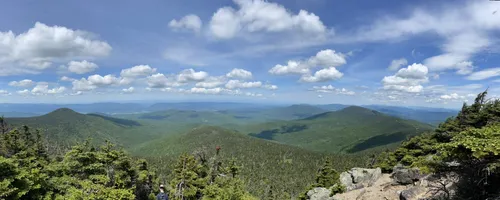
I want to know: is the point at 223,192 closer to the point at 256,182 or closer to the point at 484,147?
the point at 484,147

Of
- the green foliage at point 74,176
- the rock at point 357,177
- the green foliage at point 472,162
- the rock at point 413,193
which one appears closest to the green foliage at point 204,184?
the green foliage at point 74,176

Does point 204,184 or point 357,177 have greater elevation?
point 357,177

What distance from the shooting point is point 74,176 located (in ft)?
101

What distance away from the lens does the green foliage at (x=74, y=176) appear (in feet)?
64.1

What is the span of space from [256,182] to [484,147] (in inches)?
6384

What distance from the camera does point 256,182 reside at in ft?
542

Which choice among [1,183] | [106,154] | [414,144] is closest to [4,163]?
[1,183]

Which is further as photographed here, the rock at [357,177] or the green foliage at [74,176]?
the rock at [357,177]

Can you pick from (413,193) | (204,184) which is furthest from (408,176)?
(204,184)

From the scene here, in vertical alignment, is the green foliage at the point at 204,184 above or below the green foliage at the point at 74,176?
below

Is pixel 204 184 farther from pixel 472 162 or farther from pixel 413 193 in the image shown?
pixel 472 162

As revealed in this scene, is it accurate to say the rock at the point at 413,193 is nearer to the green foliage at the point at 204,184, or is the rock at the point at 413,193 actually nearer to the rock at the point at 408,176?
the rock at the point at 408,176

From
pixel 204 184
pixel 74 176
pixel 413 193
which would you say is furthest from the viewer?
pixel 204 184

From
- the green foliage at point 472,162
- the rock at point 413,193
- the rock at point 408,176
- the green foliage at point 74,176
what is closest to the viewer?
the green foliage at point 472,162
